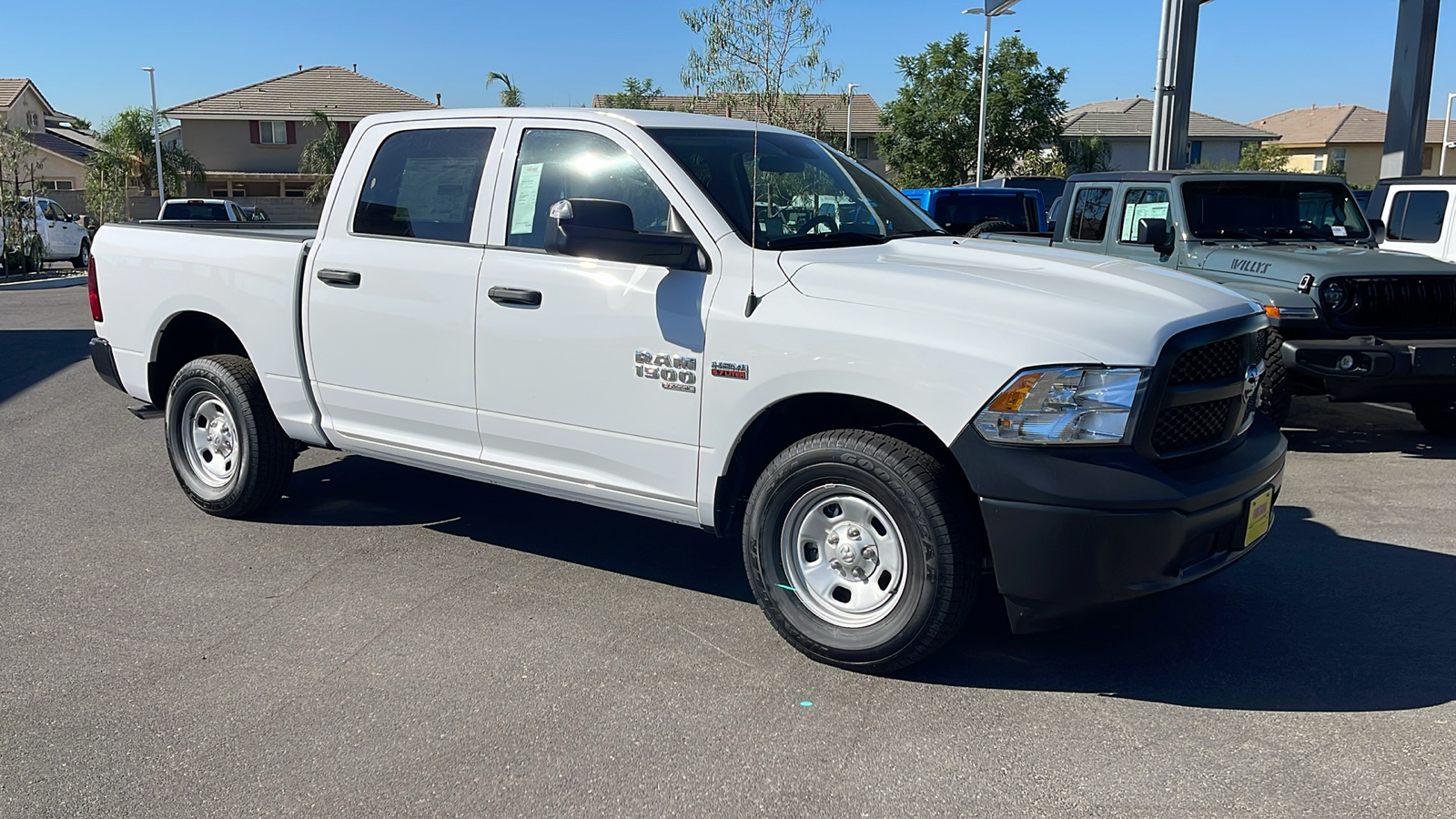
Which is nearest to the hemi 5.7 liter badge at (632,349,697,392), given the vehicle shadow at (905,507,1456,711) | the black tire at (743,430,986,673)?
the black tire at (743,430,986,673)

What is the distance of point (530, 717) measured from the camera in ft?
12.3

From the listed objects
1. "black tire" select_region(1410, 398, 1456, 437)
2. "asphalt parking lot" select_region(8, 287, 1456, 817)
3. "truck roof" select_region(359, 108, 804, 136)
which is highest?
"truck roof" select_region(359, 108, 804, 136)

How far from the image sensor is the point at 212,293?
225 inches

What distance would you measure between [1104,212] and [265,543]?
22.3ft

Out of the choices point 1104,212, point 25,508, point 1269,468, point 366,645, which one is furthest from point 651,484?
point 1104,212

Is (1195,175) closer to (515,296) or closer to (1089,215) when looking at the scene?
(1089,215)

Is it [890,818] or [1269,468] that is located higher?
[1269,468]

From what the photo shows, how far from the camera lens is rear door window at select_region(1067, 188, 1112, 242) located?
9.44 meters

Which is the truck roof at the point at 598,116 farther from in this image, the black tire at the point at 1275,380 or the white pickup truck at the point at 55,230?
the white pickup truck at the point at 55,230

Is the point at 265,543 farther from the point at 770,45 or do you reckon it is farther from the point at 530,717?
the point at 770,45

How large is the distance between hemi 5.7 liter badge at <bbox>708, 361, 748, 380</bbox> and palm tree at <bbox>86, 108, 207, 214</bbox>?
4803cm

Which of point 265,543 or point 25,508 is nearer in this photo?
point 265,543

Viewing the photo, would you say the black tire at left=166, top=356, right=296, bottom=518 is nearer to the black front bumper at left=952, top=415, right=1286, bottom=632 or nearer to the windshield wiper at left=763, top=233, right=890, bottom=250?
the windshield wiper at left=763, top=233, right=890, bottom=250

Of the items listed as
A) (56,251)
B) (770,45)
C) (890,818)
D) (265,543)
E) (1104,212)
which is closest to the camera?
(890,818)
